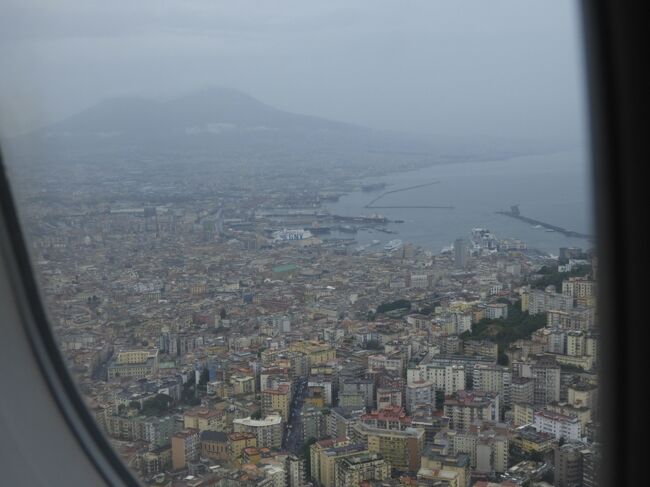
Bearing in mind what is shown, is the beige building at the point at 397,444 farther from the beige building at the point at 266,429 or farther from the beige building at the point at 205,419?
the beige building at the point at 205,419

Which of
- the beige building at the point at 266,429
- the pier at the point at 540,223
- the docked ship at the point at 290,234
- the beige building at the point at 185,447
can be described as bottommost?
the beige building at the point at 185,447

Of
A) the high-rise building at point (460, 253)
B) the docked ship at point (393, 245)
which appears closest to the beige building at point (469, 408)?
the high-rise building at point (460, 253)

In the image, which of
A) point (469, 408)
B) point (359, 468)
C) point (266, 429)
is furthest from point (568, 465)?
point (266, 429)

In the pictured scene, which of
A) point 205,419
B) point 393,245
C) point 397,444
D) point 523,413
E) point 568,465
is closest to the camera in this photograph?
point 568,465

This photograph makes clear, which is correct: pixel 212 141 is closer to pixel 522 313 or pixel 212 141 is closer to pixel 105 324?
pixel 105 324

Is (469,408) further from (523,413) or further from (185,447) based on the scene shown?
(185,447)

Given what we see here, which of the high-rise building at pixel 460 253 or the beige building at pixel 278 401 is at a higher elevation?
the high-rise building at pixel 460 253

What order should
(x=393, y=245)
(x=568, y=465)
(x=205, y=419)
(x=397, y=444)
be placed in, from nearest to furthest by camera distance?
Result: 1. (x=568, y=465)
2. (x=397, y=444)
3. (x=393, y=245)
4. (x=205, y=419)

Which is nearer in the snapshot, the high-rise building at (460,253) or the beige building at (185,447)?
the high-rise building at (460,253)

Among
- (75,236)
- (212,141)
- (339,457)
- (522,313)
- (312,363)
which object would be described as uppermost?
(212,141)

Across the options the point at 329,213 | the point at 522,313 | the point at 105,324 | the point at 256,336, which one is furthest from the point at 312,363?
the point at 105,324

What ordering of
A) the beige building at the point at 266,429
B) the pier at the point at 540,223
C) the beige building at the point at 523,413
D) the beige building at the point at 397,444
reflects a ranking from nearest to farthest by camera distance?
the pier at the point at 540,223 → the beige building at the point at 523,413 → the beige building at the point at 397,444 → the beige building at the point at 266,429
